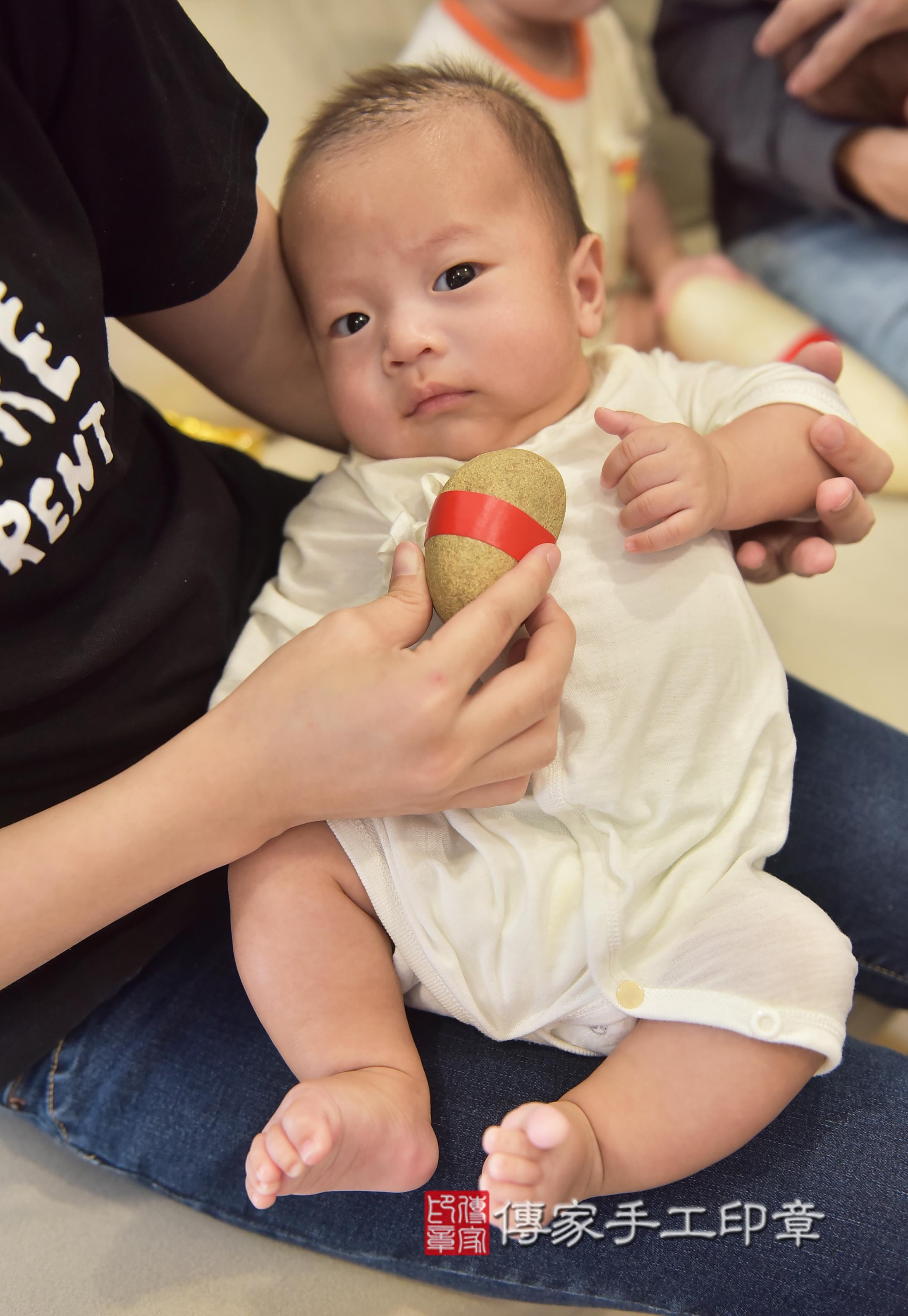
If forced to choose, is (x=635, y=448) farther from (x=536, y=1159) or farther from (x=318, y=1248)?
(x=318, y=1248)

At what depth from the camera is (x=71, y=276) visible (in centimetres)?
66

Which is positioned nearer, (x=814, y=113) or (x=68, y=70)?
(x=68, y=70)

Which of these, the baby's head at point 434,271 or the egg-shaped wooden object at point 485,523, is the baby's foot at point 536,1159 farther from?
the baby's head at point 434,271

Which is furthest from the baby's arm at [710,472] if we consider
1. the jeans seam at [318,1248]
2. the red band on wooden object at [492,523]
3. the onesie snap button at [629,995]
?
the jeans seam at [318,1248]

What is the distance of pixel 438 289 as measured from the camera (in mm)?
837

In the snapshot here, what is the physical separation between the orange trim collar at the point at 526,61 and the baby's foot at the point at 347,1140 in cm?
156

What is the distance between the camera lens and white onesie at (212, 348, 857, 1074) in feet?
2.30

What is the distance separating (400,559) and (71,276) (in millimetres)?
311

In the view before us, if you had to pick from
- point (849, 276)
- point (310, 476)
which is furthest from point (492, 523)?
point (849, 276)

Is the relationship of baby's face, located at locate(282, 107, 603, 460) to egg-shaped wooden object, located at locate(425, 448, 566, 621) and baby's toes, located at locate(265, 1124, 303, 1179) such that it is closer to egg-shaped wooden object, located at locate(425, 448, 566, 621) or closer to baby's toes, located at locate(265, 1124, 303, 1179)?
egg-shaped wooden object, located at locate(425, 448, 566, 621)

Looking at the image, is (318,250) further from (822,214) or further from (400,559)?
(822,214)

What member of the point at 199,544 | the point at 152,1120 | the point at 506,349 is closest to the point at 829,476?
the point at 506,349

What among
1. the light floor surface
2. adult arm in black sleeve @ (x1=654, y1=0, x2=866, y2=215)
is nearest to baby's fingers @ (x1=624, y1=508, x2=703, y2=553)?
the light floor surface

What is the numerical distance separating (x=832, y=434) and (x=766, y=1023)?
502 millimetres
